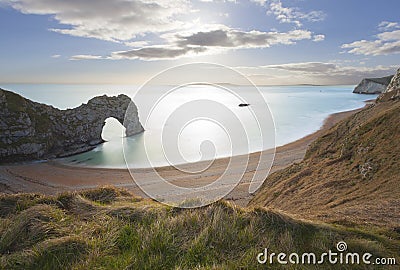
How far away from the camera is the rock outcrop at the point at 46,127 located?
32312 mm

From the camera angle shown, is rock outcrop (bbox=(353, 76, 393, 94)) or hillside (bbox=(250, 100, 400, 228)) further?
rock outcrop (bbox=(353, 76, 393, 94))

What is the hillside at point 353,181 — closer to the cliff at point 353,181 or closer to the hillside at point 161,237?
the cliff at point 353,181

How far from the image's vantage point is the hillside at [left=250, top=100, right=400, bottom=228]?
5.53 metres

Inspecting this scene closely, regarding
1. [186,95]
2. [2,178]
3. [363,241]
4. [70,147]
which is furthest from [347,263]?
[70,147]

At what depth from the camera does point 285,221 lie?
4.31 m

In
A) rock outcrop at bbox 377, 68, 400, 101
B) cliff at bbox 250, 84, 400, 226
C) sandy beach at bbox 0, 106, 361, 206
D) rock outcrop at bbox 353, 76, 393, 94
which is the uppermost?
rock outcrop at bbox 353, 76, 393, 94

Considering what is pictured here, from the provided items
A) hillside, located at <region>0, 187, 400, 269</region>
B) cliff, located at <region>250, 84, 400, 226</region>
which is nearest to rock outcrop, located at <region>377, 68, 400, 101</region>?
cliff, located at <region>250, 84, 400, 226</region>

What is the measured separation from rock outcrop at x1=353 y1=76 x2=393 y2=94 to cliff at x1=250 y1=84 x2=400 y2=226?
6970 inches

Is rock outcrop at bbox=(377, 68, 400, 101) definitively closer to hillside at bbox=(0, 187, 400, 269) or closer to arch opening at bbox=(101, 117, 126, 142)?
hillside at bbox=(0, 187, 400, 269)

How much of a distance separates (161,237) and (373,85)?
206m

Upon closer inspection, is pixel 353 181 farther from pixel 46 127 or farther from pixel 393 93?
pixel 46 127

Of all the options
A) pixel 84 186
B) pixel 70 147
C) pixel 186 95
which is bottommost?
pixel 84 186

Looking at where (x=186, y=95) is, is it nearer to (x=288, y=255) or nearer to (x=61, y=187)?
(x=288, y=255)

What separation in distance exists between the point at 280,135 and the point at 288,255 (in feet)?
156
